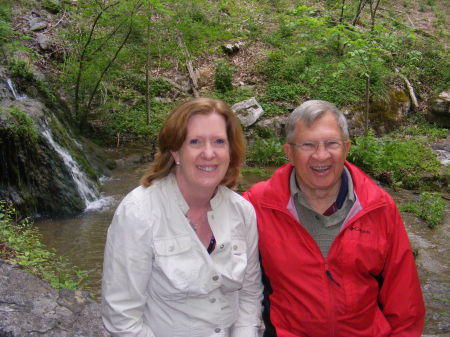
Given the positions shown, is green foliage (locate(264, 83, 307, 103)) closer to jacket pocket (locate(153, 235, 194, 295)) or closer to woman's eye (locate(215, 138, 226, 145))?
woman's eye (locate(215, 138, 226, 145))

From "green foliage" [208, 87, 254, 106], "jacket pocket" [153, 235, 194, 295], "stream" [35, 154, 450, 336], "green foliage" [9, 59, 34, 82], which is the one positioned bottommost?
"stream" [35, 154, 450, 336]

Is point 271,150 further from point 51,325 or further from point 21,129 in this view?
point 51,325

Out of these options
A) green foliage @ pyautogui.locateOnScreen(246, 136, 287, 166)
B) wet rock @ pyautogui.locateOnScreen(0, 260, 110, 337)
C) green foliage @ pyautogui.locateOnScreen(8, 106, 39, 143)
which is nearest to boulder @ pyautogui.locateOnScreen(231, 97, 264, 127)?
green foliage @ pyautogui.locateOnScreen(246, 136, 287, 166)

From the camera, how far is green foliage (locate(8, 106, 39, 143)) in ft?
22.9

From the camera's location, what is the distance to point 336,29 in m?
7.52

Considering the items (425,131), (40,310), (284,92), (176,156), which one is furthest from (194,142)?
(425,131)

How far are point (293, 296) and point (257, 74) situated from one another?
12.7 metres

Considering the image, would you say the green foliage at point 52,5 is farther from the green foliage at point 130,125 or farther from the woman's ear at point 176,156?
the woman's ear at point 176,156

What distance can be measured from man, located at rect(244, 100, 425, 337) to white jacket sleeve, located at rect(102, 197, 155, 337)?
72 cm

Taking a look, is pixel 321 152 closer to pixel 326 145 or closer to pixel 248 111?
pixel 326 145

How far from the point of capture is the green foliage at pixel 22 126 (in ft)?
22.9

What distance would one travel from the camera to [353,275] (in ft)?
7.39

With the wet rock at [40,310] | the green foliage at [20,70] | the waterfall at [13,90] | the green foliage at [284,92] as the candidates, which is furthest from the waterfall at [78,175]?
the green foliage at [284,92]

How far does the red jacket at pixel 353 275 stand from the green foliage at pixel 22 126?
5878 mm
